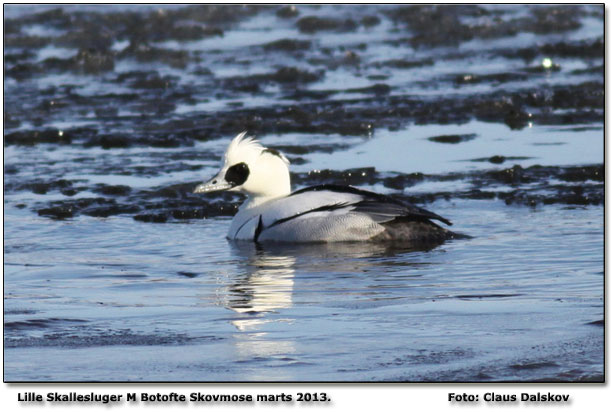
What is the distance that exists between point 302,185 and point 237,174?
1.82 m

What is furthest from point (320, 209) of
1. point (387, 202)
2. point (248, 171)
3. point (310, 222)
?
point (248, 171)

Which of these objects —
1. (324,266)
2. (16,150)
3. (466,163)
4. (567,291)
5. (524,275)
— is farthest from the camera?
(16,150)

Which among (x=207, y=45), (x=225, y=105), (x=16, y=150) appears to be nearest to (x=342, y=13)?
(x=207, y=45)

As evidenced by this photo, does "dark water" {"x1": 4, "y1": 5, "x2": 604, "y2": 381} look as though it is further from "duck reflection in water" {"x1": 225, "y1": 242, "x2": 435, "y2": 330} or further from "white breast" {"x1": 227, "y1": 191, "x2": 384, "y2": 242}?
"white breast" {"x1": 227, "y1": 191, "x2": 384, "y2": 242}

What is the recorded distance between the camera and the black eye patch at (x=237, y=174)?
11820 millimetres

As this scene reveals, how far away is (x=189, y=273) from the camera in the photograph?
992 centimetres

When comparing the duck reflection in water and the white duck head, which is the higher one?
the white duck head

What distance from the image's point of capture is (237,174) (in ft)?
38.8

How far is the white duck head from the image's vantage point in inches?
→ 464

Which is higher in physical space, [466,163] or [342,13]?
[342,13]

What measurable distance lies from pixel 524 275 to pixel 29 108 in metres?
10.1

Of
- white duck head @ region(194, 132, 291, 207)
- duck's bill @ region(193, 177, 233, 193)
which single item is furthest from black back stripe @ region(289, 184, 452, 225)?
duck's bill @ region(193, 177, 233, 193)

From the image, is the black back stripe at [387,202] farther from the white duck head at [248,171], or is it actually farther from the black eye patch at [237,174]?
the black eye patch at [237,174]

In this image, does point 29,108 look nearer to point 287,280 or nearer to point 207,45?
point 207,45
